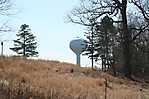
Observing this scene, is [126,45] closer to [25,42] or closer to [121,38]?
[121,38]

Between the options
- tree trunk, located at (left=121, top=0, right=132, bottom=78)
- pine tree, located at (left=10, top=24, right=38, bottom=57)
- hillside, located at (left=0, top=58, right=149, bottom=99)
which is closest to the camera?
hillside, located at (left=0, top=58, right=149, bottom=99)

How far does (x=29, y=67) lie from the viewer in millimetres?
24438

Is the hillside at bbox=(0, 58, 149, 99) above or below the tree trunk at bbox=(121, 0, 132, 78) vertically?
below

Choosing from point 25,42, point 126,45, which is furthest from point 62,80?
point 25,42

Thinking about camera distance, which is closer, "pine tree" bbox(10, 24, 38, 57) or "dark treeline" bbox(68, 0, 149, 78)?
"dark treeline" bbox(68, 0, 149, 78)

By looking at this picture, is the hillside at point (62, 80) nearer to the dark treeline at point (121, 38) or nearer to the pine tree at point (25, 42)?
the dark treeline at point (121, 38)

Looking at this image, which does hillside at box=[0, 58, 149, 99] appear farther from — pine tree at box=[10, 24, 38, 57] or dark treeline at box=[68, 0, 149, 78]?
pine tree at box=[10, 24, 38, 57]

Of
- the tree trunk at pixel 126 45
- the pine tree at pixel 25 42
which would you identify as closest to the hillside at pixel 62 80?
the tree trunk at pixel 126 45

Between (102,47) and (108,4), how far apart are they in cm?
1600

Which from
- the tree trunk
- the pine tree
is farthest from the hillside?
the pine tree

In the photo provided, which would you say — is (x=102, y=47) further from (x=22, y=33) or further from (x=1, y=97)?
(x=1, y=97)

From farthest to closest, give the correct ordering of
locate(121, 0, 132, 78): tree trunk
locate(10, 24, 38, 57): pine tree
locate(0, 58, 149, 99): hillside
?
locate(10, 24, 38, 57): pine tree, locate(121, 0, 132, 78): tree trunk, locate(0, 58, 149, 99): hillside

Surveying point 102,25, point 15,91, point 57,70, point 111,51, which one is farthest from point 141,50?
point 15,91

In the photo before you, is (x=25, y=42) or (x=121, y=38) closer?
(x=121, y=38)
